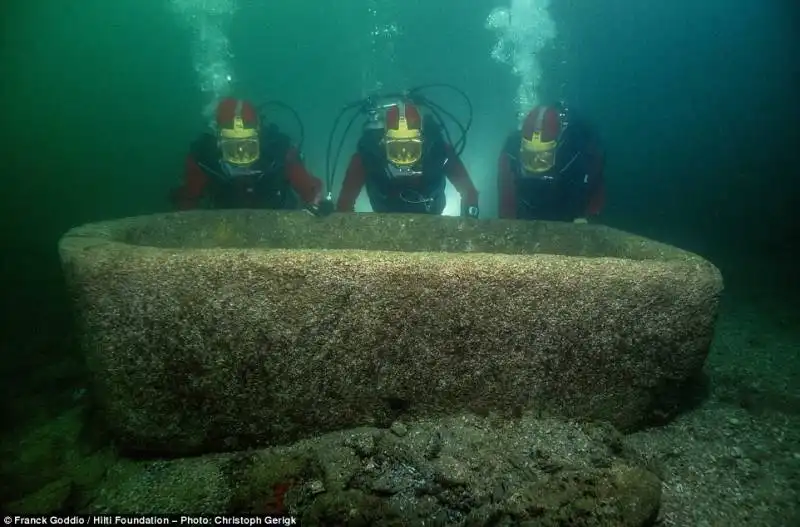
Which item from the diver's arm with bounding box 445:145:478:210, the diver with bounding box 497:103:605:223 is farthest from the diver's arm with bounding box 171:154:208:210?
the diver with bounding box 497:103:605:223

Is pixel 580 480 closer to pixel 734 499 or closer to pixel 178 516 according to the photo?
pixel 734 499

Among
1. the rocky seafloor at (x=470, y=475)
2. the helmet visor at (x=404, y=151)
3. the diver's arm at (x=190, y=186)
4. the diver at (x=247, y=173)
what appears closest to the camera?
the rocky seafloor at (x=470, y=475)

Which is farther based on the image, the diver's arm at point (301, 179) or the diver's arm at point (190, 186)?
the diver's arm at point (301, 179)

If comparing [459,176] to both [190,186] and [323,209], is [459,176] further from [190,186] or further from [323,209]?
[190,186]

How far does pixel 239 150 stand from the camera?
558 cm

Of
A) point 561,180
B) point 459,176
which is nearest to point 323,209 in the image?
point 459,176

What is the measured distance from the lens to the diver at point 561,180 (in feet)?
19.3

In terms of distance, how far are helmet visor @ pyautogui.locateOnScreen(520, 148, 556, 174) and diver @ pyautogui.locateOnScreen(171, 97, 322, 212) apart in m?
2.69

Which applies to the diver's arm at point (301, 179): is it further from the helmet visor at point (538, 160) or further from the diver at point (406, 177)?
the helmet visor at point (538, 160)

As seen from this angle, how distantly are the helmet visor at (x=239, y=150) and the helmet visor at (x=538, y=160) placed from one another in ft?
11.0

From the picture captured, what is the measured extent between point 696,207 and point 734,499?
21.8 meters

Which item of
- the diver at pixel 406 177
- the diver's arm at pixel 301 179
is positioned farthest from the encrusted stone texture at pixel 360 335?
the diver's arm at pixel 301 179

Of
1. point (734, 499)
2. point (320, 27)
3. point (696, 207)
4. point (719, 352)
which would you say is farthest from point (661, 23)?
point (734, 499)

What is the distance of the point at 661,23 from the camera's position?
38.8 metres
